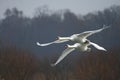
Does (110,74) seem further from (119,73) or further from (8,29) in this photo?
(8,29)

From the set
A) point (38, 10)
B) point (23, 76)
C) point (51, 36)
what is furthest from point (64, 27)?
point (23, 76)

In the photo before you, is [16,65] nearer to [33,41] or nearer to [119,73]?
[33,41]

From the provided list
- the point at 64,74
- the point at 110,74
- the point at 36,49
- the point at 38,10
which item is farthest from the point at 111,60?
the point at 38,10

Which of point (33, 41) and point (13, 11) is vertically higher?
point (13, 11)

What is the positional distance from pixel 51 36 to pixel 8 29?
1.97 feet

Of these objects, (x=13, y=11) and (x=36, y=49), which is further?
(x=13, y=11)

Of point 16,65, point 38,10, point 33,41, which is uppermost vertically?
point 38,10

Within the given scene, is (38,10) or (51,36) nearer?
(51,36)

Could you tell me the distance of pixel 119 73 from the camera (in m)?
4.66

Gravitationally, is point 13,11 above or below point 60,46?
above

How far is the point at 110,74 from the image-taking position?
459cm

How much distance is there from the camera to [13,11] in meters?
5.02

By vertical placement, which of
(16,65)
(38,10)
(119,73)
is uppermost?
(38,10)

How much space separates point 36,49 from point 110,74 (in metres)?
0.99
